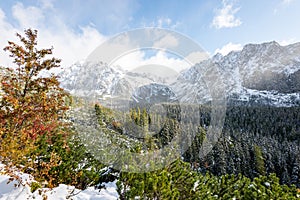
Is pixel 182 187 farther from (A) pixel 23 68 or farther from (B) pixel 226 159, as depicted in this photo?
(B) pixel 226 159

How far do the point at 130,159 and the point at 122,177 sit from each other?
142 centimetres

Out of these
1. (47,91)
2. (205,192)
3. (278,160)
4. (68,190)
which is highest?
(47,91)

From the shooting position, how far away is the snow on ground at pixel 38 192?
21.0 feet

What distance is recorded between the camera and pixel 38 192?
6.86m

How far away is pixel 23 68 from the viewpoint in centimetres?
751

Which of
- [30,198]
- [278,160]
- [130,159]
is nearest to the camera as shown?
[30,198]

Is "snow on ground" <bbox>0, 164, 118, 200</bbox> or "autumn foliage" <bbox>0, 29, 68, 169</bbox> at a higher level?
"autumn foliage" <bbox>0, 29, 68, 169</bbox>

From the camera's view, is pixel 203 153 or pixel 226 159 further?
pixel 203 153

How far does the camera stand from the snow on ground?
6.40 metres

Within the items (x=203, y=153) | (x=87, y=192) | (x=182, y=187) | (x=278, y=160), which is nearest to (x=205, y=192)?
(x=182, y=187)

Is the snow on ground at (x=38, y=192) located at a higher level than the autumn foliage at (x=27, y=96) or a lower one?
lower

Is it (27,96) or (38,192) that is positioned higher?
(27,96)

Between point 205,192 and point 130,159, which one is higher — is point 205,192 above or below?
below

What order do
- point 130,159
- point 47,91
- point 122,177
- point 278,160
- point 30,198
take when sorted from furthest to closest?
point 278,160 < point 130,159 < point 47,91 < point 122,177 < point 30,198
